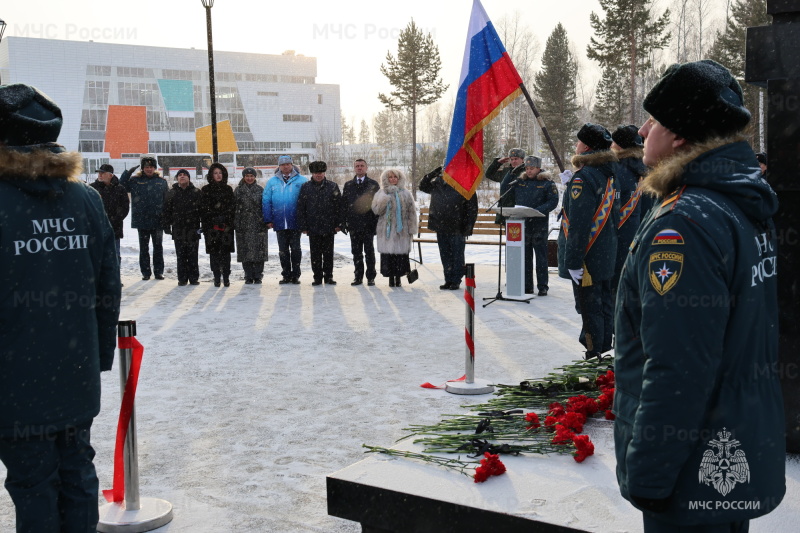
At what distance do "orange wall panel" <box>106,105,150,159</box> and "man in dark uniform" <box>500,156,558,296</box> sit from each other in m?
39.1

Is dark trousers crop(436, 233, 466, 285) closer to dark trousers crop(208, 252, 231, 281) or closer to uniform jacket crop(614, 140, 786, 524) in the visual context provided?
dark trousers crop(208, 252, 231, 281)

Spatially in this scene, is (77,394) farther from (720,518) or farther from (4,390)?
(720,518)

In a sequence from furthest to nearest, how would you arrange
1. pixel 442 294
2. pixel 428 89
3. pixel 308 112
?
pixel 308 112, pixel 428 89, pixel 442 294

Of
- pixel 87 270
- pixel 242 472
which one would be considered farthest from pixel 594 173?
pixel 87 270

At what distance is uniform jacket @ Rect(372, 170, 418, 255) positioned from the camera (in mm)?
12742

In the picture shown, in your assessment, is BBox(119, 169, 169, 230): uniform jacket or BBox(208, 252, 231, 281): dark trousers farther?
A: BBox(119, 169, 169, 230): uniform jacket

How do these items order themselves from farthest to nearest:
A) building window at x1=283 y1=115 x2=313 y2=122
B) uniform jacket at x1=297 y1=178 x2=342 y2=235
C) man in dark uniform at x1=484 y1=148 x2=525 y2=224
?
building window at x1=283 y1=115 x2=313 y2=122 < uniform jacket at x1=297 y1=178 x2=342 y2=235 < man in dark uniform at x1=484 y1=148 x2=525 y2=224

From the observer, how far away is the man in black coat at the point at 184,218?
43.8 ft

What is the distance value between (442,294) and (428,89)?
116ft

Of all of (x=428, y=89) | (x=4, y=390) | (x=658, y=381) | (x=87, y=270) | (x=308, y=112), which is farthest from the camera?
(x=308, y=112)

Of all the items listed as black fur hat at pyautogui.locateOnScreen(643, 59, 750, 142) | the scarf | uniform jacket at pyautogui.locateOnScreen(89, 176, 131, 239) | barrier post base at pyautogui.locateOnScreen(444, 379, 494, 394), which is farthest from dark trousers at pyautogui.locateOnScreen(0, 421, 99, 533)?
uniform jacket at pyautogui.locateOnScreen(89, 176, 131, 239)

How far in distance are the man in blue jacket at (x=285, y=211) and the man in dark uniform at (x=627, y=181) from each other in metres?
6.78

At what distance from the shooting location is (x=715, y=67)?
220 cm

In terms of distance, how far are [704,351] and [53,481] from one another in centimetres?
252
